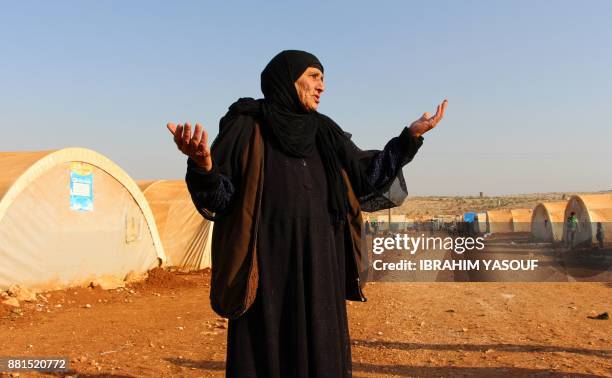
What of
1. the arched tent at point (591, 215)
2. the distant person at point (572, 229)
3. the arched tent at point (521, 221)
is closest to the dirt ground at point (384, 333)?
the arched tent at point (591, 215)

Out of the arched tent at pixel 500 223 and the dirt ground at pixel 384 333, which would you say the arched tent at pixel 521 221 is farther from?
the dirt ground at pixel 384 333

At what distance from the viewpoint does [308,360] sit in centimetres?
241

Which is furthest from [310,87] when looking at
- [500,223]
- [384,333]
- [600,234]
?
[500,223]

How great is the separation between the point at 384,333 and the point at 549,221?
23303 millimetres

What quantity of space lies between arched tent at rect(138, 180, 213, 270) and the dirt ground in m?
3.36

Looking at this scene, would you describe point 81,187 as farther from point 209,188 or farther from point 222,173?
point 209,188

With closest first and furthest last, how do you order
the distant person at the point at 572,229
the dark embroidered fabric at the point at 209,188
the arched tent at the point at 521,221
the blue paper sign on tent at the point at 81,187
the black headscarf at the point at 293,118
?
1. the dark embroidered fabric at the point at 209,188
2. the black headscarf at the point at 293,118
3. the blue paper sign on tent at the point at 81,187
4. the distant person at the point at 572,229
5. the arched tent at the point at 521,221

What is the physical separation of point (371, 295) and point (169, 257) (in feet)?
18.6

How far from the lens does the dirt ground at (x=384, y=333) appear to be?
17.1 ft

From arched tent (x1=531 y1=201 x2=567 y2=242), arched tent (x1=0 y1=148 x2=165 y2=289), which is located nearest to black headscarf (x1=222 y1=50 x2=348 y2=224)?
arched tent (x1=0 y1=148 x2=165 y2=289)

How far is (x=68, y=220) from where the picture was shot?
33.9 ft

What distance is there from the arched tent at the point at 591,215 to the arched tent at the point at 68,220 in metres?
15.6

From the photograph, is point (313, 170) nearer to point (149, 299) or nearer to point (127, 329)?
point (127, 329)

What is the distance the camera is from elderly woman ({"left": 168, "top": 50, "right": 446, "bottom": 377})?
238cm
